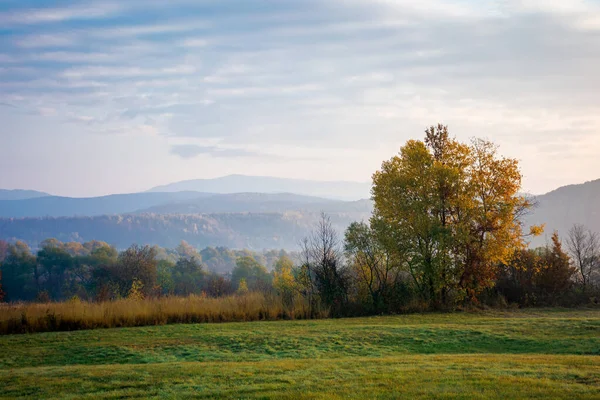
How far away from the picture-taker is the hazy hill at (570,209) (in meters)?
120

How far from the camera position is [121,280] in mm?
56344

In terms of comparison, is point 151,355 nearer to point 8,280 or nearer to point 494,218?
point 494,218

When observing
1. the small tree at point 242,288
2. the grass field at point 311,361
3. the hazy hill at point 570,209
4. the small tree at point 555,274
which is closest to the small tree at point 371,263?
the grass field at point 311,361

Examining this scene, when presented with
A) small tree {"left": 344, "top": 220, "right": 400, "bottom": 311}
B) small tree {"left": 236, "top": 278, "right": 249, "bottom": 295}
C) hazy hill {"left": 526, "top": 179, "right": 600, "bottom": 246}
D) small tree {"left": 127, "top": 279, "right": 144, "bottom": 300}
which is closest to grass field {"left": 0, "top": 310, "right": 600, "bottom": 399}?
small tree {"left": 344, "top": 220, "right": 400, "bottom": 311}

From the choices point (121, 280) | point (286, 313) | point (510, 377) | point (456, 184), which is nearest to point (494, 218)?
point (456, 184)

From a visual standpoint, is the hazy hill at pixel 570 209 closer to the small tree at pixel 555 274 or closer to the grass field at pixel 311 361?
the small tree at pixel 555 274

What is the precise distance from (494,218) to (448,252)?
3206 mm

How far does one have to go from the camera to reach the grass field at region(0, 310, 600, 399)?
7.95 meters

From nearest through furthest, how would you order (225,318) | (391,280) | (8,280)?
1. (225,318)
2. (391,280)
3. (8,280)

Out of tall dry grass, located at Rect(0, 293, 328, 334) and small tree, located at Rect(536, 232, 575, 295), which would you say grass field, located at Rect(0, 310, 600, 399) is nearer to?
tall dry grass, located at Rect(0, 293, 328, 334)

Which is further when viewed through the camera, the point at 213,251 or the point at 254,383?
the point at 213,251

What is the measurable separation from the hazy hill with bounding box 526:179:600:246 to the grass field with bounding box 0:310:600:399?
4426 inches

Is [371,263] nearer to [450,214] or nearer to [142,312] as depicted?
[450,214]

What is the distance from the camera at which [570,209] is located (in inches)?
5039
